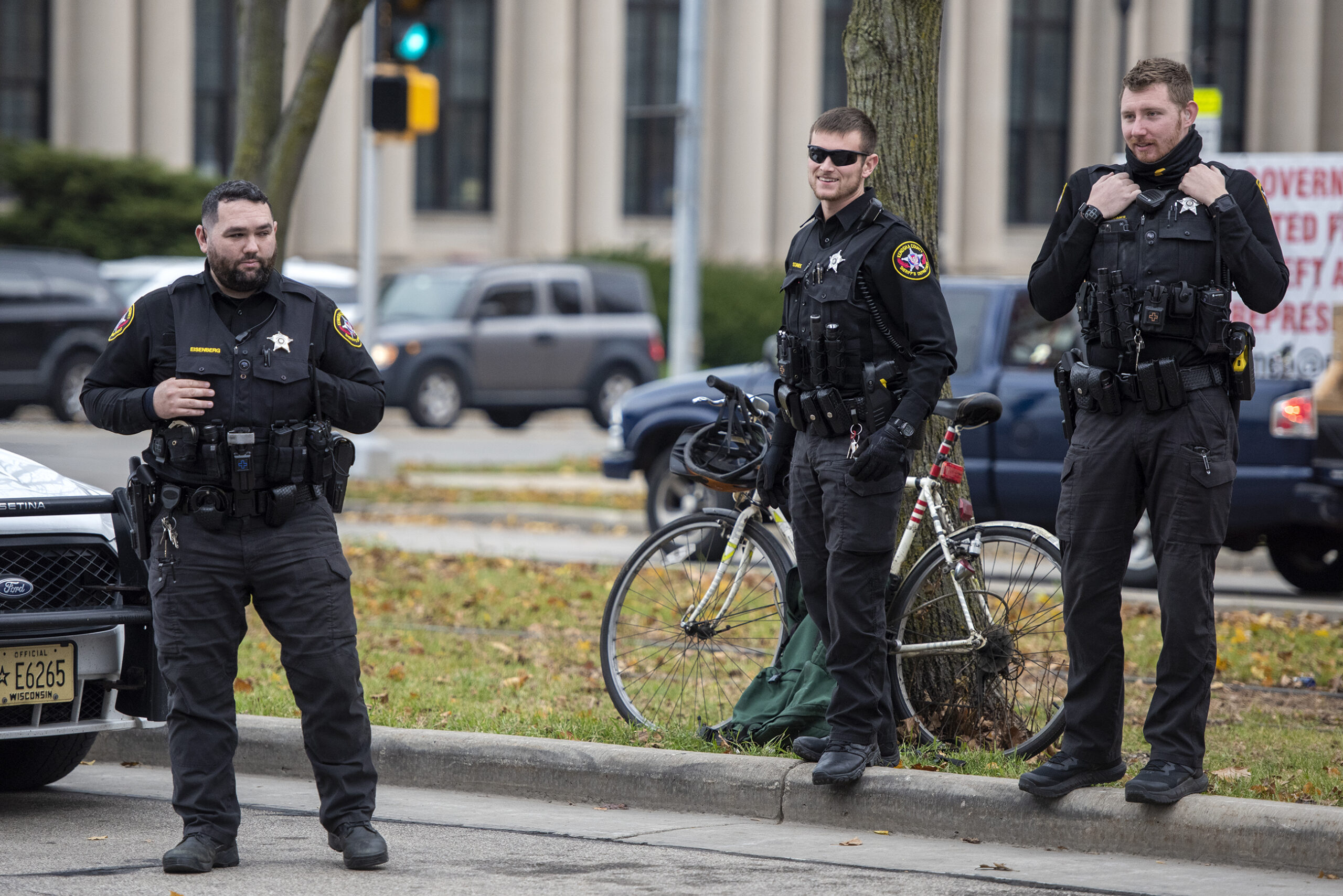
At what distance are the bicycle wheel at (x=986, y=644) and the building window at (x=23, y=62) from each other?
107 ft

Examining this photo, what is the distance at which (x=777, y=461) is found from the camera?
614 cm

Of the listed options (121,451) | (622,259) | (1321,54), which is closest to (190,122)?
(622,259)

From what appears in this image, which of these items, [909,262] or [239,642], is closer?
[239,642]

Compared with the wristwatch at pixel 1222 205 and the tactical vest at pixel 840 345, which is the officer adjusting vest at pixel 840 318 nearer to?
the tactical vest at pixel 840 345

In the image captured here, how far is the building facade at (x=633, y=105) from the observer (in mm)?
35062

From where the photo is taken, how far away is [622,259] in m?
33.6

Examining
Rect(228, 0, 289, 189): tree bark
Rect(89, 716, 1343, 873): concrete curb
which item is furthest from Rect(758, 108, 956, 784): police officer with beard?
Rect(228, 0, 289, 189): tree bark

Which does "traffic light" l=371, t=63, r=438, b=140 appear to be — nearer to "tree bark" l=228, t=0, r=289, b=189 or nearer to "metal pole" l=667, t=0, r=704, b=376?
"tree bark" l=228, t=0, r=289, b=189

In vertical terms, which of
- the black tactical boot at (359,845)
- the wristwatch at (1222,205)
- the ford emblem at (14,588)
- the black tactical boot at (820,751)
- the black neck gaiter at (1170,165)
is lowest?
the black tactical boot at (359,845)

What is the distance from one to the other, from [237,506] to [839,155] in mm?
2099

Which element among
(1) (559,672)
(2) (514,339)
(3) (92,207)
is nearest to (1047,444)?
(1) (559,672)

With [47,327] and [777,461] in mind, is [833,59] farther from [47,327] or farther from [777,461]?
[777,461]

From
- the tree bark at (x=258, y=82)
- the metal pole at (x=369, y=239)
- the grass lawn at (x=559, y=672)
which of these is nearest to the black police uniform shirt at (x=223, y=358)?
the grass lawn at (x=559, y=672)

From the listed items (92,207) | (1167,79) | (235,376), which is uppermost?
(92,207)
